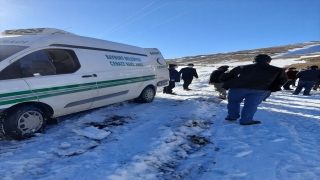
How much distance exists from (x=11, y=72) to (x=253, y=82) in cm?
460

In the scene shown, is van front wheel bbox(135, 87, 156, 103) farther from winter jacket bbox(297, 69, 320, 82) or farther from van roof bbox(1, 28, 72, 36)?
winter jacket bbox(297, 69, 320, 82)

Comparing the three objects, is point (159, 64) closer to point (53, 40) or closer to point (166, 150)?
point (53, 40)

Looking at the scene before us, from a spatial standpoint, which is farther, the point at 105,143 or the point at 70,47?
the point at 70,47

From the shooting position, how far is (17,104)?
12.0 feet

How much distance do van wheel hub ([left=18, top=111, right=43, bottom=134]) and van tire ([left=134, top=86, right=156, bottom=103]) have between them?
3.68m

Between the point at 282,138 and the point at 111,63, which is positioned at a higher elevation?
the point at 111,63

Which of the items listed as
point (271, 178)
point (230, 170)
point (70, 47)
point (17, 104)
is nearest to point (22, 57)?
point (17, 104)

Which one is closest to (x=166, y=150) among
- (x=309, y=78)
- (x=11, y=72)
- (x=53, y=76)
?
(x=53, y=76)

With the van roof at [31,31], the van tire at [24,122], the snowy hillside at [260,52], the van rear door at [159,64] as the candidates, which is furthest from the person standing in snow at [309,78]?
the snowy hillside at [260,52]

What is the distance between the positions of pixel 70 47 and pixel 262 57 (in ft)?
13.8

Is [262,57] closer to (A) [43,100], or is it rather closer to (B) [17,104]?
(A) [43,100]

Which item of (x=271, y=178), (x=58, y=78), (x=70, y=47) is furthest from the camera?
(x=70, y=47)

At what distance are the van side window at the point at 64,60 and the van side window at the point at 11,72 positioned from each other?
2.74ft

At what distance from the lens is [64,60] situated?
472 centimetres
